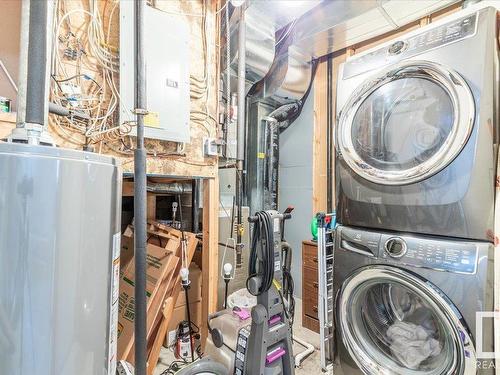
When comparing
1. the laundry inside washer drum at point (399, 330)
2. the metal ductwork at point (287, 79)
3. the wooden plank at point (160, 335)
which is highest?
the metal ductwork at point (287, 79)

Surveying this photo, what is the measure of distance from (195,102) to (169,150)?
1.36 feet

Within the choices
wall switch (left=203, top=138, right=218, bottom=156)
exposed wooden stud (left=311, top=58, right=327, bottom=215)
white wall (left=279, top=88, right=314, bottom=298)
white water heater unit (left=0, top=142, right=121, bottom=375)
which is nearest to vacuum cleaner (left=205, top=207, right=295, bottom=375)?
wall switch (left=203, top=138, right=218, bottom=156)

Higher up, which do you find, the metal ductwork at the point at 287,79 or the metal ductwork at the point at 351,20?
the metal ductwork at the point at 351,20

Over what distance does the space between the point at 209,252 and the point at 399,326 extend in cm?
124

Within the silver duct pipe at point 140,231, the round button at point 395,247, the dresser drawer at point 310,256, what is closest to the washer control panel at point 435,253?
the round button at point 395,247

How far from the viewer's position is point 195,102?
1.85 metres

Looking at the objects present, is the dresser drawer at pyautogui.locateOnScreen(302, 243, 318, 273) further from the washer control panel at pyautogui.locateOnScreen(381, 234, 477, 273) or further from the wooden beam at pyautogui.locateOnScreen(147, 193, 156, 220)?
the wooden beam at pyautogui.locateOnScreen(147, 193, 156, 220)

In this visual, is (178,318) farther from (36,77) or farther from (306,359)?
(36,77)

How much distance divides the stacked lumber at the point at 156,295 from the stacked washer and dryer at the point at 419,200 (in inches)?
44.1

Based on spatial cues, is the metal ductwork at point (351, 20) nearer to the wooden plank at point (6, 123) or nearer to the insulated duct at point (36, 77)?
the insulated duct at point (36, 77)

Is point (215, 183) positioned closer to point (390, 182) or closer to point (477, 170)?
point (390, 182)

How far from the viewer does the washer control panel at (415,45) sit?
1160 mm

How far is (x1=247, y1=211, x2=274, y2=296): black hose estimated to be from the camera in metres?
1.35

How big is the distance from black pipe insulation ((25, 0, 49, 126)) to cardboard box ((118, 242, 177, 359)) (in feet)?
4.52
